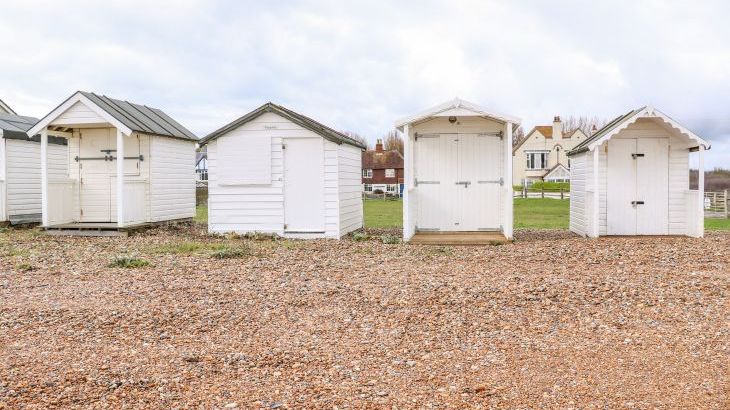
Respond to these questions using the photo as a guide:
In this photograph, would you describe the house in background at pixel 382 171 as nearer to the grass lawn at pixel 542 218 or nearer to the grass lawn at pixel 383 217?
the grass lawn at pixel 542 218

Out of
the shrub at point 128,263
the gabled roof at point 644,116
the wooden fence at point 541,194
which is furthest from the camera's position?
the wooden fence at point 541,194

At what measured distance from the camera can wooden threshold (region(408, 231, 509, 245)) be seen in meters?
13.5

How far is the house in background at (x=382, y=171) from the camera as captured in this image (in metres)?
65.6

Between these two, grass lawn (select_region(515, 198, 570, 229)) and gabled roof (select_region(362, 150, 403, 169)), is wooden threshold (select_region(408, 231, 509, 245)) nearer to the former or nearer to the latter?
grass lawn (select_region(515, 198, 570, 229))

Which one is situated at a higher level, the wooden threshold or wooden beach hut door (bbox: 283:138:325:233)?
wooden beach hut door (bbox: 283:138:325:233)

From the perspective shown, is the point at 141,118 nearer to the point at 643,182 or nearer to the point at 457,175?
the point at 457,175

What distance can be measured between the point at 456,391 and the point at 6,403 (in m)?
3.13

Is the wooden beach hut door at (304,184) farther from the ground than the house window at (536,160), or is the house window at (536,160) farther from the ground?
the house window at (536,160)

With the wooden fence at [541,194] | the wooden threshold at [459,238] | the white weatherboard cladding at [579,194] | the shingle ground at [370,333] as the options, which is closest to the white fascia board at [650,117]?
the white weatherboard cladding at [579,194]

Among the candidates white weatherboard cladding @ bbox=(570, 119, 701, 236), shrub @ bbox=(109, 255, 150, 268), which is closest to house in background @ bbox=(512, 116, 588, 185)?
white weatherboard cladding @ bbox=(570, 119, 701, 236)

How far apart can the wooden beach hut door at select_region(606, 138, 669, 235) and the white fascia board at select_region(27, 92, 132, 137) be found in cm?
A: 1137

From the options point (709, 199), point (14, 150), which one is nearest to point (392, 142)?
point (709, 199)

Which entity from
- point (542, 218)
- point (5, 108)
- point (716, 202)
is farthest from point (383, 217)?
point (716, 202)

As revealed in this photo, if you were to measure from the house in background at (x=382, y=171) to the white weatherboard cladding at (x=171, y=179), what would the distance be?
45.9 m
